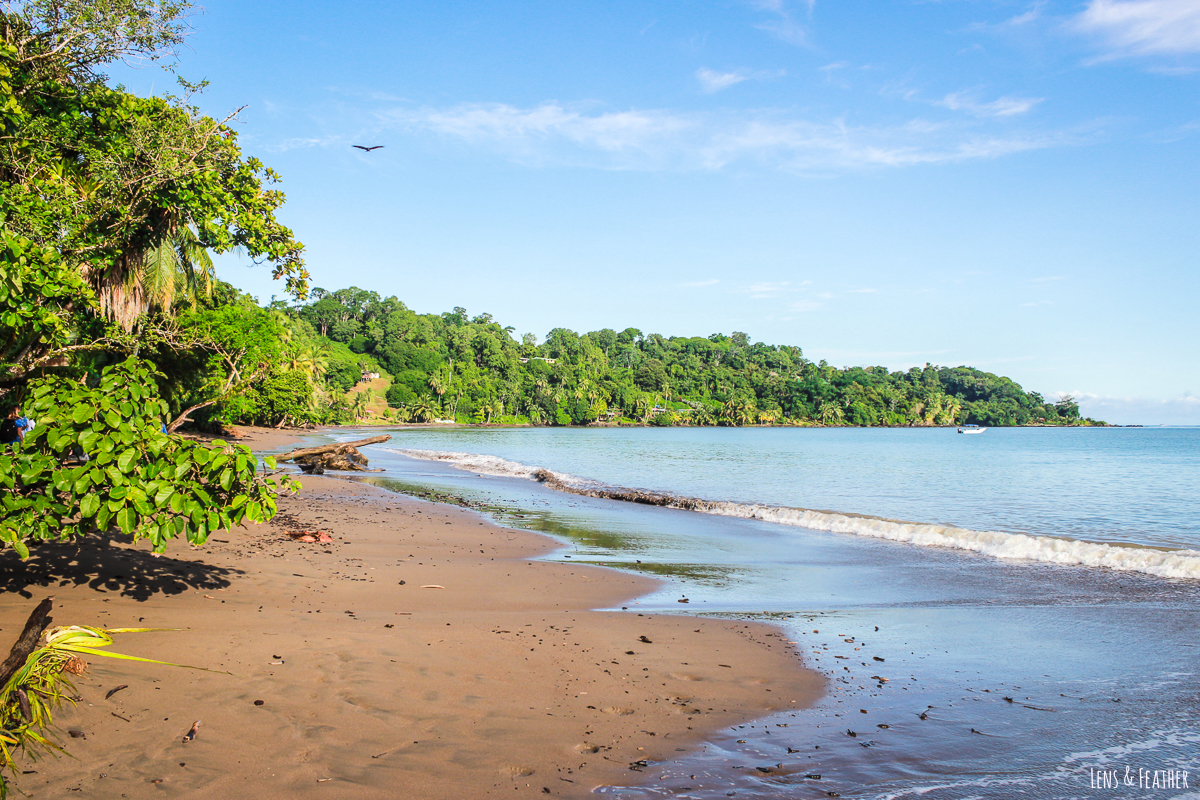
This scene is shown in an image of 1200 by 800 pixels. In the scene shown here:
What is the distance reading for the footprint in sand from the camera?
140 inches

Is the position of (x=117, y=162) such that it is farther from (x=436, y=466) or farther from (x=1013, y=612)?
(x=436, y=466)

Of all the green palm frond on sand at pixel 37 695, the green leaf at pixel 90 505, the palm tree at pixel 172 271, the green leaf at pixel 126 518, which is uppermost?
the palm tree at pixel 172 271

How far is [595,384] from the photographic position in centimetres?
15775

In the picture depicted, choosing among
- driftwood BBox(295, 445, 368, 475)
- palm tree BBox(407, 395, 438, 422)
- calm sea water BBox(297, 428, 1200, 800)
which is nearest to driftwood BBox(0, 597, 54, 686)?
calm sea water BBox(297, 428, 1200, 800)

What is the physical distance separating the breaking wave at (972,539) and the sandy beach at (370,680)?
8362 millimetres

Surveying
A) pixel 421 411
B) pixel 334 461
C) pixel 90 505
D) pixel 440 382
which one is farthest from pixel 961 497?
pixel 440 382

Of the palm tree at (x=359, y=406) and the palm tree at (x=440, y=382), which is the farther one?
the palm tree at (x=440, y=382)

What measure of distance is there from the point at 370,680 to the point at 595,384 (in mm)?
153294

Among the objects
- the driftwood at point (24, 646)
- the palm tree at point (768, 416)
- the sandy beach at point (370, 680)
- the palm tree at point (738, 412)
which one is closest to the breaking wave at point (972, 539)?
the sandy beach at point (370, 680)

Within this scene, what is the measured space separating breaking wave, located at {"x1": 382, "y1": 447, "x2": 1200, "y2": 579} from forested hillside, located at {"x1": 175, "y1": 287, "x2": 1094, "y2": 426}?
10293cm

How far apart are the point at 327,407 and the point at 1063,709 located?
90841 mm

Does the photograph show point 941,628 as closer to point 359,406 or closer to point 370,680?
point 370,680

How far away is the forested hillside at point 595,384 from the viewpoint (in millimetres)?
137500

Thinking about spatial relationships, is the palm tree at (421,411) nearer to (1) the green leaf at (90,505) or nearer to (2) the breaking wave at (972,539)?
(2) the breaking wave at (972,539)
